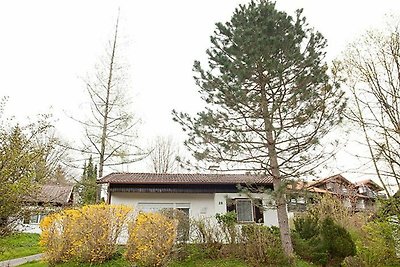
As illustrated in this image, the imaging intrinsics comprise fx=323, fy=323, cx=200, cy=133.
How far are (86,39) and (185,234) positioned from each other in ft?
43.9

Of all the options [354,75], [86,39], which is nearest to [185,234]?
[354,75]

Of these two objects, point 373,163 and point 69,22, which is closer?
point 373,163

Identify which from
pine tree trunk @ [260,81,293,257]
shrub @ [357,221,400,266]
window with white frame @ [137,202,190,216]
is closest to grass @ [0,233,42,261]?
window with white frame @ [137,202,190,216]

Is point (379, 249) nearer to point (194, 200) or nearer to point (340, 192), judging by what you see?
point (194, 200)

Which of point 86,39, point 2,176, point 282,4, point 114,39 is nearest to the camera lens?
point 2,176

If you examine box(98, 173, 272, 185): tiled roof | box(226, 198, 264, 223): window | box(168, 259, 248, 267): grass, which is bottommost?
box(168, 259, 248, 267): grass

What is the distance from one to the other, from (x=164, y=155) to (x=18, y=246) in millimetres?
19989

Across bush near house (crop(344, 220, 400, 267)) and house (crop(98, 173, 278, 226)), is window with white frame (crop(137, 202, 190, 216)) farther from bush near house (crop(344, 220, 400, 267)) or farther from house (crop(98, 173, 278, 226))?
bush near house (crop(344, 220, 400, 267))

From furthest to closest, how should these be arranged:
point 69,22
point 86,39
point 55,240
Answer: point 86,39 < point 69,22 < point 55,240

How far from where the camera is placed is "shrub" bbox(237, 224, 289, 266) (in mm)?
11891

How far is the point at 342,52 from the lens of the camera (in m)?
13.3

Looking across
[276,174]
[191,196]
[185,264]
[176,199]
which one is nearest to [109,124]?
[176,199]

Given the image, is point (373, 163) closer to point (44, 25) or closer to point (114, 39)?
point (44, 25)

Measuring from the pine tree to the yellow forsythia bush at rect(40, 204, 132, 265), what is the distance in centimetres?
421
